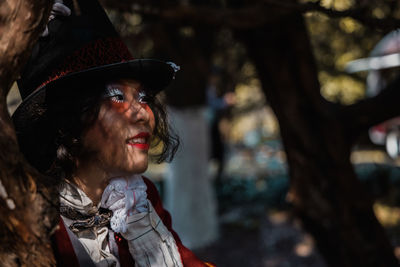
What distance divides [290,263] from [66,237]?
19.7 ft

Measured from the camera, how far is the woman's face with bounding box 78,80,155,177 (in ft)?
5.39

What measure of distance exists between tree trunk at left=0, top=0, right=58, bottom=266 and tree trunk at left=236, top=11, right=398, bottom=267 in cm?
265

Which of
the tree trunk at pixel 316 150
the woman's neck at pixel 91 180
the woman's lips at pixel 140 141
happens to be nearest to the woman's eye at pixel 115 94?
the woman's lips at pixel 140 141

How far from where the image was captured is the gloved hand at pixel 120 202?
169 centimetres

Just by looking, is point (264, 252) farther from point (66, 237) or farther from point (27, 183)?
point (27, 183)

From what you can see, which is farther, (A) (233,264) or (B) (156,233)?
(A) (233,264)

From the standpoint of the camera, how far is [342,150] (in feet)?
12.0

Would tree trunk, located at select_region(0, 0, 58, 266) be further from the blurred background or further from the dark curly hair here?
the blurred background

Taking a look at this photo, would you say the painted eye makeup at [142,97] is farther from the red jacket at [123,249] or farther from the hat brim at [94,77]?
the red jacket at [123,249]

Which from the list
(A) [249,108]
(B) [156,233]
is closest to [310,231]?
(B) [156,233]

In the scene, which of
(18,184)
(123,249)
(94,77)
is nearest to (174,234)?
(123,249)

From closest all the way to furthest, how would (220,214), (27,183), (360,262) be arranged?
(27,183) < (360,262) < (220,214)

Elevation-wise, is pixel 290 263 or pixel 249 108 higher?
pixel 249 108

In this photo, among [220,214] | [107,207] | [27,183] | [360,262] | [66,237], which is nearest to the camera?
[27,183]
